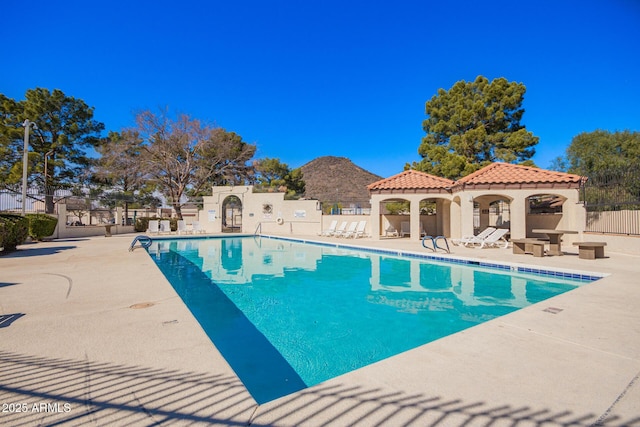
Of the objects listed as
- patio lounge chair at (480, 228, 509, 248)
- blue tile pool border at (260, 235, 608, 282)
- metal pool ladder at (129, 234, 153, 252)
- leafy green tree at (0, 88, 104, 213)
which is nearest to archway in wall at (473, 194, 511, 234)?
patio lounge chair at (480, 228, 509, 248)

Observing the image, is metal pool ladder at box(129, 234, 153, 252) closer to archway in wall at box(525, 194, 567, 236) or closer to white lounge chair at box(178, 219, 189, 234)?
white lounge chair at box(178, 219, 189, 234)

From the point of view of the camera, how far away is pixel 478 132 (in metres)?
22.8

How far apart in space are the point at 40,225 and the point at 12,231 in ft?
14.0

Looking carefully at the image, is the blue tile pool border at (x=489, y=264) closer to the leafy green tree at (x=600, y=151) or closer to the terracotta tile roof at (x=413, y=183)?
the terracotta tile roof at (x=413, y=183)

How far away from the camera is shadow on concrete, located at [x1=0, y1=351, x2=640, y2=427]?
2.01 metres

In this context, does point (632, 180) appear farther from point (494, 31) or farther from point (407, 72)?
point (407, 72)

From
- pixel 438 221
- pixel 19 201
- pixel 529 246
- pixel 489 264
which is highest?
pixel 19 201

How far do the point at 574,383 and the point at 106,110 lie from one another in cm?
3578

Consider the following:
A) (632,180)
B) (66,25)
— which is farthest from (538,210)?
(66,25)

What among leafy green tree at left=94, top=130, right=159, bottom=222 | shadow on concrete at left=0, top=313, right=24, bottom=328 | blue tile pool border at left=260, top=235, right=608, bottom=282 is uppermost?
leafy green tree at left=94, top=130, right=159, bottom=222

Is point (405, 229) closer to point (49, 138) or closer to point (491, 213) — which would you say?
point (491, 213)

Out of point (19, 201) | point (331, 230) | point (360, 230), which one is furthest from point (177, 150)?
point (360, 230)

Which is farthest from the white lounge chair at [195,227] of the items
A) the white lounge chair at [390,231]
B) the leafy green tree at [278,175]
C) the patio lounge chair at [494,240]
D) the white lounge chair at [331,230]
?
the patio lounge chair at [494,240]

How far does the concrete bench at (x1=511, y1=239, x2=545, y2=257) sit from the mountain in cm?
4375
